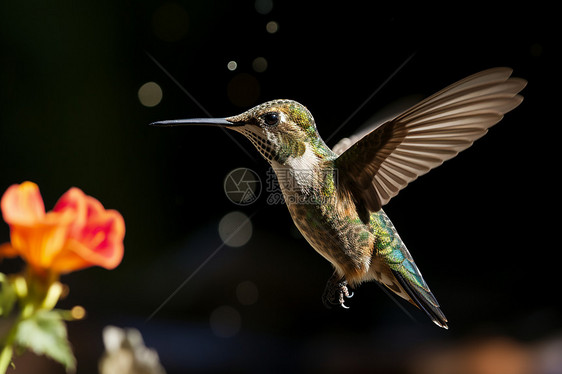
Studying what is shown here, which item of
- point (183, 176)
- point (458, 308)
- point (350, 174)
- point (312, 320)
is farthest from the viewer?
point (312, 320)

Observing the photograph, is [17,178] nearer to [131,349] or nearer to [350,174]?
[350,174]

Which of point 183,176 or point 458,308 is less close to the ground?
point 183,176

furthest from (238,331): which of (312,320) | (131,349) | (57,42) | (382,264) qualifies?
(131,349)

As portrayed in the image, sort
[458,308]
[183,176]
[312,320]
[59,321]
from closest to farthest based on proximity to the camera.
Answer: [59,321]
[183,176]
[458,308]
[312,320]

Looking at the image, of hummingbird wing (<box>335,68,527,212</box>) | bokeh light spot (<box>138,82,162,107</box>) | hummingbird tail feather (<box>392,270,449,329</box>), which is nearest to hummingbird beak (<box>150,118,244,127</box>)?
hummingbird wing (<box>335,68,527,212</box>)

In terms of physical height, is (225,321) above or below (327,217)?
below

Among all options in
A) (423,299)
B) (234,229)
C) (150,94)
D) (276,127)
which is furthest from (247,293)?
(276,127)

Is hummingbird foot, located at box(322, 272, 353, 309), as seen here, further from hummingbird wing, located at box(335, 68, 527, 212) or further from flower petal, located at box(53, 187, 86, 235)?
flower petal, located at box(53, 187, 86, 235)

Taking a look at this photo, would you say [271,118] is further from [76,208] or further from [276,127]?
[76,208]
